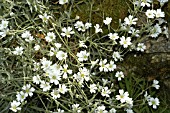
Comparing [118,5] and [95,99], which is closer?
[95,99]

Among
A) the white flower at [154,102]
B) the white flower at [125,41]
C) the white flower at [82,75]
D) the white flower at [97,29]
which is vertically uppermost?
the white flower at [97,29]

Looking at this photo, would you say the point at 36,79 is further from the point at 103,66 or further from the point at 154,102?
the point at 154,102

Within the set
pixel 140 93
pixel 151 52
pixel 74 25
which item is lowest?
pixel 140 93

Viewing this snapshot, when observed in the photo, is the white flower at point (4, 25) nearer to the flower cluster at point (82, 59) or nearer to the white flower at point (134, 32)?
the flower cluster at point (82, 59)

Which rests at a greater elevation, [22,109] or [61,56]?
[61,56]

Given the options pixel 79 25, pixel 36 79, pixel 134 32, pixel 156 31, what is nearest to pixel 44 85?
pixel 36 79

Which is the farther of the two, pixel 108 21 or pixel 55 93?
pixel 108 21

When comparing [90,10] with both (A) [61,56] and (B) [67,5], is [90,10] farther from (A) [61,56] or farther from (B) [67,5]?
(A) [61,56]

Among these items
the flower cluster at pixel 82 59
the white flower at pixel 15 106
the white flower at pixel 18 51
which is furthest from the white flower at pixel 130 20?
the white flower at pixel 15 106

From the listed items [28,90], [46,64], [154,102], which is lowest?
[154,102]

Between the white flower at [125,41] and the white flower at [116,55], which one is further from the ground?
the white flower at [125,41]

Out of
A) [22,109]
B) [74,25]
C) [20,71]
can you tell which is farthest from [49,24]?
[22,109]
